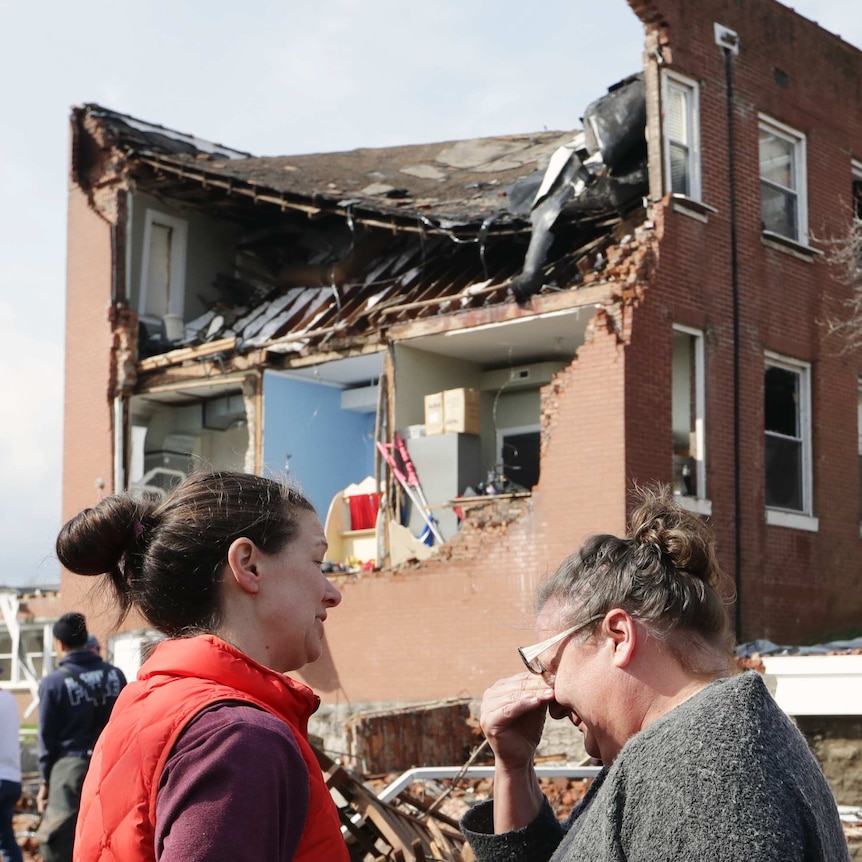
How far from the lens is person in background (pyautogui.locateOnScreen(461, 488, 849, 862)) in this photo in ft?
6.56

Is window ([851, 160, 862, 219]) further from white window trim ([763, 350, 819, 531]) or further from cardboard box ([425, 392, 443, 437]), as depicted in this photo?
cardboard box ([425, 392, 443, 437])

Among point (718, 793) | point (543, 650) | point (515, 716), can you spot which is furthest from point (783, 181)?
point (718, 793)

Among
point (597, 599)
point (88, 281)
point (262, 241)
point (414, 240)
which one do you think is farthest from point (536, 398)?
point (597, 599)

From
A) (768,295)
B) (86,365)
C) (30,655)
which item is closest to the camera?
(768,295)

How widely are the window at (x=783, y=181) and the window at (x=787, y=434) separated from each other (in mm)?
1823

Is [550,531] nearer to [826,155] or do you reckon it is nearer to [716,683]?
[826,155]

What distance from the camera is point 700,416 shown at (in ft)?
48.6

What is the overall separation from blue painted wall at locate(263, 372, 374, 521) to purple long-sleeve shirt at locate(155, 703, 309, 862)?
15557mm

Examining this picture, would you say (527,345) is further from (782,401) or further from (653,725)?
(653,725)

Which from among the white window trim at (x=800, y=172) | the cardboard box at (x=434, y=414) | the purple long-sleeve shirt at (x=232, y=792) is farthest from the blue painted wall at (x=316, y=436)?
the purple long-sleeve shirt at (x=232, y=792)

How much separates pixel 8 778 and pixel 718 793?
7.32 m

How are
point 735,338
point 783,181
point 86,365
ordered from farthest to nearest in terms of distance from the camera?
point 86,365, point 783,181, point 735,338

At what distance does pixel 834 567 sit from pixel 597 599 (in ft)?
48.5

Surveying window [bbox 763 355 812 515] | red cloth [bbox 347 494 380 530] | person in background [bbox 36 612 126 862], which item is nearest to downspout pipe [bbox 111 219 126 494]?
red cloth [bbox 347 494 380 530]
